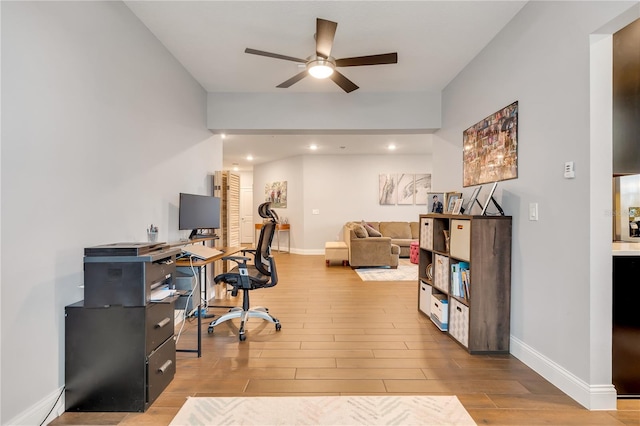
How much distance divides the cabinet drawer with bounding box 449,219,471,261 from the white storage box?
1.70ft

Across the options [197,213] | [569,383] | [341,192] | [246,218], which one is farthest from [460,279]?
[246,218]

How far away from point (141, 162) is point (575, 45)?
3.21 m

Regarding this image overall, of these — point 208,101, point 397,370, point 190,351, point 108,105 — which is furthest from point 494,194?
point 208,101

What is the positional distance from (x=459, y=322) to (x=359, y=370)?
1.04 m

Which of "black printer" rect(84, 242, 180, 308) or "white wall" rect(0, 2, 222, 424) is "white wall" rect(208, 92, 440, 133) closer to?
"white wall" rect(0, 2, 222, 424)

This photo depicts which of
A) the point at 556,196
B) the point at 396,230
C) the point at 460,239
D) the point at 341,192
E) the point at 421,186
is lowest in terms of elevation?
the point at 396,230

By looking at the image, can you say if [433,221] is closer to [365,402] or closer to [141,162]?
[365,402]

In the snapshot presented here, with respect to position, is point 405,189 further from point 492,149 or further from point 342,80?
point 342,80

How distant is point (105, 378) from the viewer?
5.60 feet

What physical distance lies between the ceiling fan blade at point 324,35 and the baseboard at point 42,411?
2.81m

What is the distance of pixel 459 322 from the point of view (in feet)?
8.53

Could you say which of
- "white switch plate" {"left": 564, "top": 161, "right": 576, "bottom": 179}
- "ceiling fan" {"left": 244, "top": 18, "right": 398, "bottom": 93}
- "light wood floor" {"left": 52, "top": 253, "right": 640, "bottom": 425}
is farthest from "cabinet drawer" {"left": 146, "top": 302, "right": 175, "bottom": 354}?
"white switch plate" {"left": 564, "top": 161, "right": 576, "bottom": 179}

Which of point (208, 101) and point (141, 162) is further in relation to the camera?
point (208, 101)

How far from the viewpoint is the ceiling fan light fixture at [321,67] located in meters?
2.55
